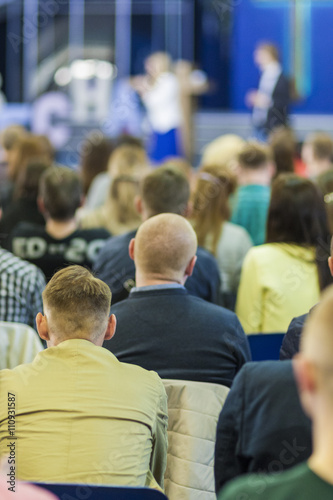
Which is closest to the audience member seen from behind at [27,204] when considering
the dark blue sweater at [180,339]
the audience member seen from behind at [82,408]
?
the dark blue sweater at [180,339]

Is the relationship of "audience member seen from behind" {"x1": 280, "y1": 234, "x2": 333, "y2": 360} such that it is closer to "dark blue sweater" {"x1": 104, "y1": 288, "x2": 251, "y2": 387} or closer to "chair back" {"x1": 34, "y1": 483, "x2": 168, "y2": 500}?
"dark blue sweater" {"x1": 104, "y1": 288, "x2": 251, "y2": 387}

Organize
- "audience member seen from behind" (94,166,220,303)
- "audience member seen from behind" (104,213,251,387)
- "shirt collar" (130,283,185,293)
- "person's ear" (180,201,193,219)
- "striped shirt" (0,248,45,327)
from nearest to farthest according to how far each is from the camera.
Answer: "audience member seen from behind" (104,213,251,387) < "shirt collar" (130,283,185,293) < "striped shirt" (0,248,45,327) < "audience member seen from behind" (94,166,220,303) < "person's ear" (180,201,193,219)

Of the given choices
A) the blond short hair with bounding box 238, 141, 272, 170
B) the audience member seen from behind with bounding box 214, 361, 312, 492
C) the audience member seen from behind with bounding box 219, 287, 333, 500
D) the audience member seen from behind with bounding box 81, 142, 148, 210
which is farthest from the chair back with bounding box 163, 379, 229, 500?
the audience member seen from behind with bounding box 81, 142, 148, 210

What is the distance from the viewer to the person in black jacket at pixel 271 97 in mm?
10969

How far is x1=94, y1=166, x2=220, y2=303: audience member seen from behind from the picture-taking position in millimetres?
3674

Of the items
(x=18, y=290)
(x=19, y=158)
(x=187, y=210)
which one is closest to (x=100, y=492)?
(x=18, y=290)

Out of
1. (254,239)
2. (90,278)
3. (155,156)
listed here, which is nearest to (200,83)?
(155,156)

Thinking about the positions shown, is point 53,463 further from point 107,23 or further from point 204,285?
point 107,23

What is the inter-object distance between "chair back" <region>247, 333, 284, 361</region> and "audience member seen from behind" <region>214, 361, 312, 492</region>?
38.6 inches

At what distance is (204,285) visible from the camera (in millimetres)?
3682

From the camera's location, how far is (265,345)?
3139 mm

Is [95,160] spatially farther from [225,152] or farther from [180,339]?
[180,339]

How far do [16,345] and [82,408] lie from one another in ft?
2.66

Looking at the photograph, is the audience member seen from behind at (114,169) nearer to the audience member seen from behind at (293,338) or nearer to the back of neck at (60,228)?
the back of neck at (60,228)
